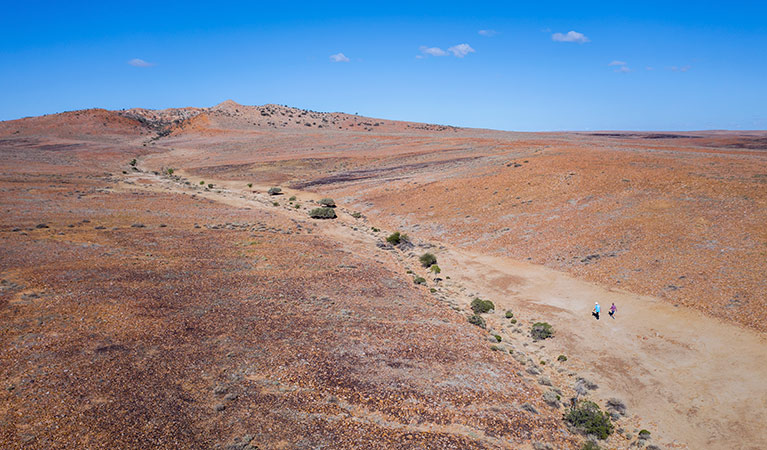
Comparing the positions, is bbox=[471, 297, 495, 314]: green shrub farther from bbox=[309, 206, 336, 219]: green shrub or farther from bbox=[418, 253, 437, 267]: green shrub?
bbox=[309, 206, 336, 219]: green shrub

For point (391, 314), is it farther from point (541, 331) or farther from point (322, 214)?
point (322, 214)

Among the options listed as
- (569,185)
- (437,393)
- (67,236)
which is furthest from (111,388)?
(569,185)

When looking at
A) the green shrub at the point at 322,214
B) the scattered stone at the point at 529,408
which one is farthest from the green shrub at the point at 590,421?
the green shrub at the point at 322,214

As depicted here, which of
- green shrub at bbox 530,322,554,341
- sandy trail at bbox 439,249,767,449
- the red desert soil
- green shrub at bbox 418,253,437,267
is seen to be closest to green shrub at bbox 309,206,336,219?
the red desert soil

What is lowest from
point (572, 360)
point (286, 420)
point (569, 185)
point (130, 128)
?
point (572, 360)

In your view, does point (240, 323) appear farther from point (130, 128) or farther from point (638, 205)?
point (130, 128)

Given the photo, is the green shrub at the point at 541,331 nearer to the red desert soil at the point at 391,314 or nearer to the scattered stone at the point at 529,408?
the red desert soil at the point at 391,314
